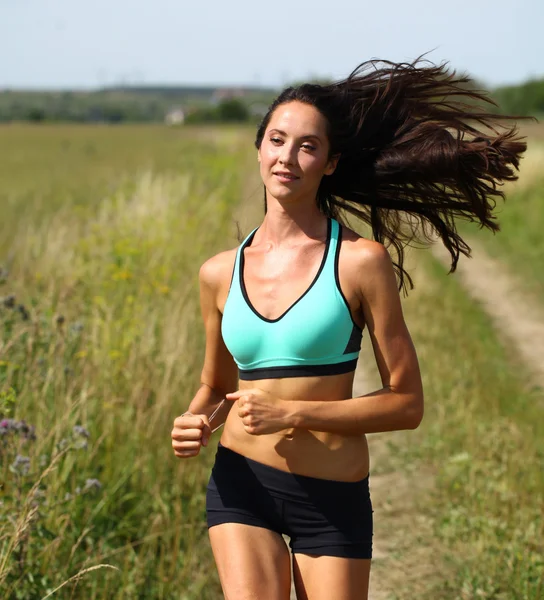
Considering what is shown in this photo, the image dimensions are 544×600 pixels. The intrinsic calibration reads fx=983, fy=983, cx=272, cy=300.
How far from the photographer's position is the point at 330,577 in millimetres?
2436

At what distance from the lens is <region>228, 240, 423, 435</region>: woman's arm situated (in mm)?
2340

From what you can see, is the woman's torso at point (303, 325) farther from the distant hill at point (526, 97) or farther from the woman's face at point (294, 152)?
the distant hill at point (526, 97)

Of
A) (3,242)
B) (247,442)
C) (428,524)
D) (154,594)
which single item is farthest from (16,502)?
(3,242)

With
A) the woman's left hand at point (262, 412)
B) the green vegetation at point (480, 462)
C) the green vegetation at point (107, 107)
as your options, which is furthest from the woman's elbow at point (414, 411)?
the green vegetation at point (107, 107)

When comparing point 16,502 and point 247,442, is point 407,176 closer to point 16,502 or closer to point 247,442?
point 247,442

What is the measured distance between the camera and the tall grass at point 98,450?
3326mm

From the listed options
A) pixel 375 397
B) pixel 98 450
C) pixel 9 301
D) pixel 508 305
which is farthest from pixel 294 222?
pixel 508 305

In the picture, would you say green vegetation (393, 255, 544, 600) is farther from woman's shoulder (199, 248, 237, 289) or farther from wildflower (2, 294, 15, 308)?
wildflower (2, 294, 15, 308)

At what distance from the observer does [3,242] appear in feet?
38.9

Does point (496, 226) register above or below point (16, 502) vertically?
above

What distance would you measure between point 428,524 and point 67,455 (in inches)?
71.0

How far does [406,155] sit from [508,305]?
772cm

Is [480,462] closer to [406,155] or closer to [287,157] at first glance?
[406,155]

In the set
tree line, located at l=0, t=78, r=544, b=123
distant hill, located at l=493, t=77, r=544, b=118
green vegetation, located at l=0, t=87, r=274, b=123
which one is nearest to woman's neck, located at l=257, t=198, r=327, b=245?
tree line, located at l=0, t=78, r=544, b=123
